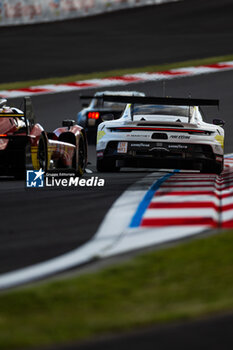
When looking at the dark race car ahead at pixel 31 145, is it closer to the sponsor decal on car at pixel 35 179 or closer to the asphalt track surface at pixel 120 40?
the sponsor decal on car at pixel 35 179

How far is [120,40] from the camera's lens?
3241cm

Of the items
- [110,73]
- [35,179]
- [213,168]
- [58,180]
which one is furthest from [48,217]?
[110,73]

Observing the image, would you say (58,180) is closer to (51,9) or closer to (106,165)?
(106,165)

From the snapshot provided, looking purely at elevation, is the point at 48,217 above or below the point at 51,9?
below

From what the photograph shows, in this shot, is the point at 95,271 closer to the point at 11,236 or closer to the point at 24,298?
the point at 24,298

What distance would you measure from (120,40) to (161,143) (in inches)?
725

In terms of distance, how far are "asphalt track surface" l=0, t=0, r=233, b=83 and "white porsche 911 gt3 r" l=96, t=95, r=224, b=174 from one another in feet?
42.6

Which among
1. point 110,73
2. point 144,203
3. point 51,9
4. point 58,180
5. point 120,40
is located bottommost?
point 110,73

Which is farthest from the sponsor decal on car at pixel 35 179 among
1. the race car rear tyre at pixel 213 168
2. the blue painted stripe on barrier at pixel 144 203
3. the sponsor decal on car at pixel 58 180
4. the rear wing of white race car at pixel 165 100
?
the race car rear tyre at pixel 213 168

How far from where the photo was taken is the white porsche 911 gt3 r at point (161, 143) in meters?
14.3

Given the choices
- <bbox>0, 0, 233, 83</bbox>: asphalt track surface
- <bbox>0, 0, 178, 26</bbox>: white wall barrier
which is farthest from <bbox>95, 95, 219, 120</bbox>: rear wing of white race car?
<bbox>0, 0, 178, 26</bbox>: white wall barrier

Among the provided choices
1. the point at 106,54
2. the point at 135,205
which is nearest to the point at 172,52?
the point at 106,54

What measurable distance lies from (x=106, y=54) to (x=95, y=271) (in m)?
23.7

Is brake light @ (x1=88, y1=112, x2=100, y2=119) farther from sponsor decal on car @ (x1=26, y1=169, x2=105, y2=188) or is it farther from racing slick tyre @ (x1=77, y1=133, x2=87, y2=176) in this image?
racing slick tyre @ (x1=77, y1=133, x2=87, y2=176)
